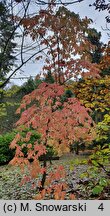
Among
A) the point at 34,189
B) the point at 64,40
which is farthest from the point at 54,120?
the point at 34,189

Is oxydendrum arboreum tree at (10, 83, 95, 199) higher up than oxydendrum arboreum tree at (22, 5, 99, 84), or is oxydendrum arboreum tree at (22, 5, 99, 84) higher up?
oxydendrum arboreum tree at (22, 5, 99, 84)

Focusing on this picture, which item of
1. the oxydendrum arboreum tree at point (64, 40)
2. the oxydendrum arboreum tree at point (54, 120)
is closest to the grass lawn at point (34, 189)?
the oxydendrum arboreum tree at point (54, 120)

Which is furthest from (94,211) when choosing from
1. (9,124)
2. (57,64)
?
(9,124)

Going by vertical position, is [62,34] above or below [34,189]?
above

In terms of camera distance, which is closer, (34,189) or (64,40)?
(64,40)

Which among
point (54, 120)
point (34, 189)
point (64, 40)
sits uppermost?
point (64, 40)

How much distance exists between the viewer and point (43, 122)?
3756 millimetres

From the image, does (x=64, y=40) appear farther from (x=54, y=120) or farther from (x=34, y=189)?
(x=34, y=189)

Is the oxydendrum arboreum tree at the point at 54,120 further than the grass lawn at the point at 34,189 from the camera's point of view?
No

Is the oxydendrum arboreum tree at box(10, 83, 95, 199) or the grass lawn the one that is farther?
the grass lawn

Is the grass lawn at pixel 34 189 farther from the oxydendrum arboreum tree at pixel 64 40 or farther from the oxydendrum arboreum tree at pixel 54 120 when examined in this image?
the oxydendrum arboreum tree at pixel 64 40

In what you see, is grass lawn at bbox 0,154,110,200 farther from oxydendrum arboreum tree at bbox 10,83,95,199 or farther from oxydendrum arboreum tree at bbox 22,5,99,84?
oxydendrum arboreum tree at bbox 22,5,99,84

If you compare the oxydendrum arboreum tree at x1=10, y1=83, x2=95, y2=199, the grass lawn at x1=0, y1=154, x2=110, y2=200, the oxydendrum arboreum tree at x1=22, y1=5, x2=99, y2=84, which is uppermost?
the oxydendrum arboreum tree at x1=22, y1=5, x2=99, y2=84

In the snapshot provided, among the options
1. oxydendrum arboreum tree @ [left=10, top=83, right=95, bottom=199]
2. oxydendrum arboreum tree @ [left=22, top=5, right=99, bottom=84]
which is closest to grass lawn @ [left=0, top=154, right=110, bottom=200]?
oxydendrum arboreum tree @ [left=10, top=83, right=95, bottom=199]
